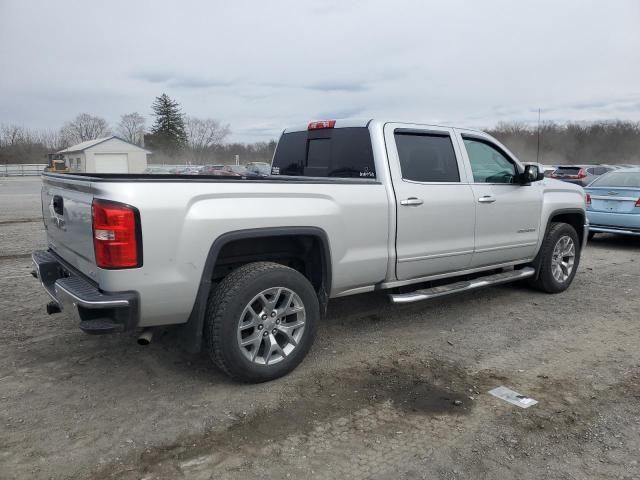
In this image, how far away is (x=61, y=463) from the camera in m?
2.79

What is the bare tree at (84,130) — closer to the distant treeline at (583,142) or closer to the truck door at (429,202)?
the distant treeline at (583,142)

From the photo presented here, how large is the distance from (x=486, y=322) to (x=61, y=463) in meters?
3.88

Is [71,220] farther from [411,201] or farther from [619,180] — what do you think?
[619,180]

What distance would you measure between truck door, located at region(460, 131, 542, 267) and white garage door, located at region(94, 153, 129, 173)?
53555mm

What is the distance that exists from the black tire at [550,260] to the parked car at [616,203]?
3575 mm

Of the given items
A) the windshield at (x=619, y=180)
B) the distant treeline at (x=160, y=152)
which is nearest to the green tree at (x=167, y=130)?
the distant treeline at (x=160, y=152)

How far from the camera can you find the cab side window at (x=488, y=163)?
5211 mm

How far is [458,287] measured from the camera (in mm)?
4969

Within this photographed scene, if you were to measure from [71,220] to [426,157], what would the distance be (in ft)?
9.88

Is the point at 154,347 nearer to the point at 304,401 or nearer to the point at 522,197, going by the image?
the point at 304,401

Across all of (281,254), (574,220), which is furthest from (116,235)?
(574,220)

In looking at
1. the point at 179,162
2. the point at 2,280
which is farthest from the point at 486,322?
the point at 179,162

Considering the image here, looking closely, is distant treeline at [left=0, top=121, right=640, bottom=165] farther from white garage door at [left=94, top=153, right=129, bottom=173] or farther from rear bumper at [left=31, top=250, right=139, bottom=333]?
rear bumper at [left=31, top=250, right=139, bottom=333]

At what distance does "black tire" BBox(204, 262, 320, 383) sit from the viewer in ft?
11.4
